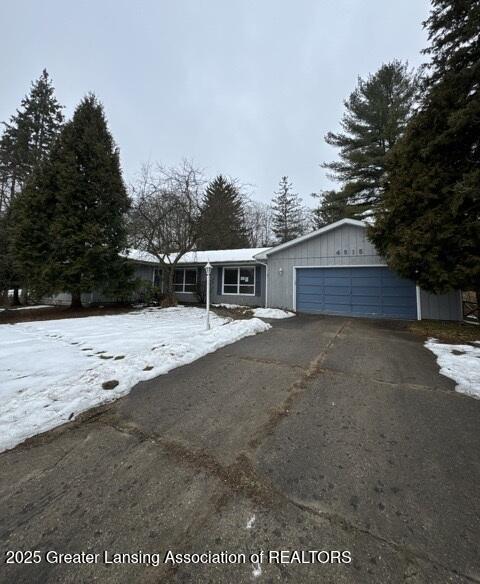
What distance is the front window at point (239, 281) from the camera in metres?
13.4

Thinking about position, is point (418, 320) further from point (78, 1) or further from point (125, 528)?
point (78, 1)

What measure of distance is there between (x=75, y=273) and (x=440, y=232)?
13.2 metres

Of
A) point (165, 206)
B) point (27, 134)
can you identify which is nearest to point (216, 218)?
point (165, 206)

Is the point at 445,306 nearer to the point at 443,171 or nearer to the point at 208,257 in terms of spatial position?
the point at 443,171

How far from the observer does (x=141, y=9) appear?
13969 mm

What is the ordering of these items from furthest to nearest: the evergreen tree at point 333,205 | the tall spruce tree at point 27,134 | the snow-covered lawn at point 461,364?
the tall spruce tree at point 27,134
the evergreen tree at point 333,205
the snow-covered lawn at point 461,364

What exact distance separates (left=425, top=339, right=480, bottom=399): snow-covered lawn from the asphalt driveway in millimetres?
237

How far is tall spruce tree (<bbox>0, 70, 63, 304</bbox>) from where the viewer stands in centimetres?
1825

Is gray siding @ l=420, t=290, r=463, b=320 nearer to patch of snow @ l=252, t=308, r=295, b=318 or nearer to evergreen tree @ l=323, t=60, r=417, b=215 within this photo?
patch of snow @ l=252, t=308, r=295, b=318

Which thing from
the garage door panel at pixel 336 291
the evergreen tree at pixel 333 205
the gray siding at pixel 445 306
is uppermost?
the evergreen tree at pixel 333 205

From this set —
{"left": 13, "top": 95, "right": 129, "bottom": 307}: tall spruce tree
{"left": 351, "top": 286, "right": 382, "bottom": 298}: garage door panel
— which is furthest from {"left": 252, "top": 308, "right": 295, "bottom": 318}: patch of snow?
{"left": 13, "top": 95, "right": 129, "bottom": 307}: tall spruce tree

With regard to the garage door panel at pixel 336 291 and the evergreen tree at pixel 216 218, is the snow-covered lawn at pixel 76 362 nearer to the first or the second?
the garage door panel at pixel 336 291

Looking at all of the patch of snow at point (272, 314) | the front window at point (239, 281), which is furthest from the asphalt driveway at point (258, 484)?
the front window at point (239, 281)

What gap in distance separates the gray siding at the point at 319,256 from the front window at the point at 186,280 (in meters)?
5.24
